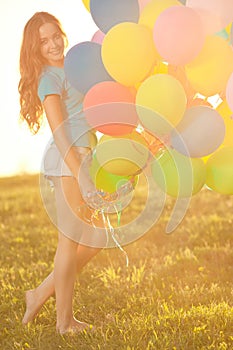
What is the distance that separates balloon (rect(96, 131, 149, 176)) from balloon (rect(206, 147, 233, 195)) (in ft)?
1.04

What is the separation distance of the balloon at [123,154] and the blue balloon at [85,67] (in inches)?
11.2

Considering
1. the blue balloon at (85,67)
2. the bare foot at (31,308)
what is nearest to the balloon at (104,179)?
the blue balloon at (85,67)

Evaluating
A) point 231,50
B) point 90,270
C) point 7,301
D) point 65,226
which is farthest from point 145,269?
point 231,50

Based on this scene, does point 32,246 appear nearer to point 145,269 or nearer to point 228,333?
point 145,269

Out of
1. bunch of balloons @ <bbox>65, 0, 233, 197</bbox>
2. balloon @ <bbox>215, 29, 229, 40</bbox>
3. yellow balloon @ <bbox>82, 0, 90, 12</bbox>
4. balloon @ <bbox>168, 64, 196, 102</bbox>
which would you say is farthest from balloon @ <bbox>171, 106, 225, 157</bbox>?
yellow balloon @ <bbox>82, 0, 90, 12</bbox>

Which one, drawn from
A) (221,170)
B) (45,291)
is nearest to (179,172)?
(221,170)

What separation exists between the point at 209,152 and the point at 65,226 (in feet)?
2.93

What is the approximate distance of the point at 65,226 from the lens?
3.54 m

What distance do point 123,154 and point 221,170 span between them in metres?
0.47

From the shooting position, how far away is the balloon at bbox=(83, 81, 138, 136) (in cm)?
311

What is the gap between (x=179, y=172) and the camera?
10.3ft

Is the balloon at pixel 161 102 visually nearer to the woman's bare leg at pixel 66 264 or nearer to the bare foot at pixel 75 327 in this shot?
the woman's bare leg at pixel 66 264

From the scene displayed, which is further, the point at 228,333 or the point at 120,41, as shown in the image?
the point at 228,333

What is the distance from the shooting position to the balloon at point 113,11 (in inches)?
124
